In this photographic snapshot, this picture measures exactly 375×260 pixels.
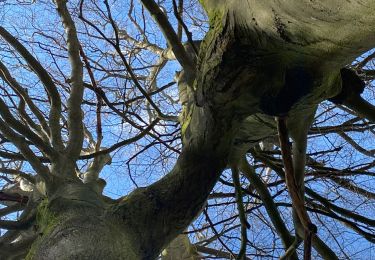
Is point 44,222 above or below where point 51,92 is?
below

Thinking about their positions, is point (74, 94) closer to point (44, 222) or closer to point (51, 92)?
point (51, 92)

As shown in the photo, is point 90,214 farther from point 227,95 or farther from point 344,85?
point 344,85

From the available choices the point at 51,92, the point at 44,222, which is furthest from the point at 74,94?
the point at 44,222

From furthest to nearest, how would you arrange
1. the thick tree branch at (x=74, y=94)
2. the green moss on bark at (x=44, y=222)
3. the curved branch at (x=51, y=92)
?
the curved branch at (x=51, y=92)
the thick tree branch at (x=74, y=94)
the green moss on bark at (x=44, y=222)

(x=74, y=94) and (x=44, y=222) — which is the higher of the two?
(x=74, y=94)

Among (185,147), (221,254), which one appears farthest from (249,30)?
(221,254)

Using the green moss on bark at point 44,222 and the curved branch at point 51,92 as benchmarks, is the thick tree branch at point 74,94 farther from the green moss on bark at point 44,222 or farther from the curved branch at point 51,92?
the green moss on bark at point 44,222

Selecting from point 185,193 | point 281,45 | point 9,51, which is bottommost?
point 185,193

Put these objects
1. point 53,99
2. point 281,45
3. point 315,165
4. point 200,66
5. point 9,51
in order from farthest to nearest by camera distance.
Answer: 1. point 9,51
2. point 315,165
3. point 53,99
4. point 200,66
5. point 281,45

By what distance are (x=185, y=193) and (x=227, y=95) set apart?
388 millimetres

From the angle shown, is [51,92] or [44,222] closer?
[44,222]

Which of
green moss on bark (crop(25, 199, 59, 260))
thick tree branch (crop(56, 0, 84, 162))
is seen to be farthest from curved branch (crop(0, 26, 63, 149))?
green moss on bark (crop(25, 199, 59, 260))

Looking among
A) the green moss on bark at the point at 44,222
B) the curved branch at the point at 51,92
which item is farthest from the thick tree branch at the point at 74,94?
the green moss on bark at the point at 44,222

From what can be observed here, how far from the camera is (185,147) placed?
151 cm
